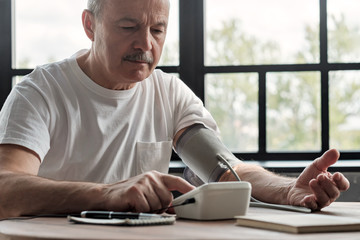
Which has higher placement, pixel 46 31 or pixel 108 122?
pixel 46 31

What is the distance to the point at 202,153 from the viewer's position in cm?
201

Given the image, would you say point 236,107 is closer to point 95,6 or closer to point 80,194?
point 95,6

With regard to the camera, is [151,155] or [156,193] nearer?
[156,193]

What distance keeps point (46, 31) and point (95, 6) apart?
1.54 metres

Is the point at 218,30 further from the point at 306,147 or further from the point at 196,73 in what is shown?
the point at 306,147

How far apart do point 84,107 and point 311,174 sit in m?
0.82

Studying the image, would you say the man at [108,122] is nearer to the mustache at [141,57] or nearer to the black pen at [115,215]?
the mustache at [141,57]

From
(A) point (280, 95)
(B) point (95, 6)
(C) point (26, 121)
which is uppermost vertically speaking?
(B) point (95, 6)

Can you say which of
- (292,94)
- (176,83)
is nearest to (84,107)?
(176,83)

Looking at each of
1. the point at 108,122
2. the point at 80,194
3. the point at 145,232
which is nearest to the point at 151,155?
the point at 108,122

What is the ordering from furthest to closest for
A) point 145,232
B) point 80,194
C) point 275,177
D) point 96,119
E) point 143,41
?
1. point 96,119
2. point 143,41
3. point 275,177
4. point 80,194
5. point 145,232

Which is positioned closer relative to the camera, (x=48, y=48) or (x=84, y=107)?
(x=84, y=107)

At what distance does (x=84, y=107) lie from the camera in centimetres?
208

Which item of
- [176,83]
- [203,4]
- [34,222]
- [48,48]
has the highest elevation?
[203,4]
